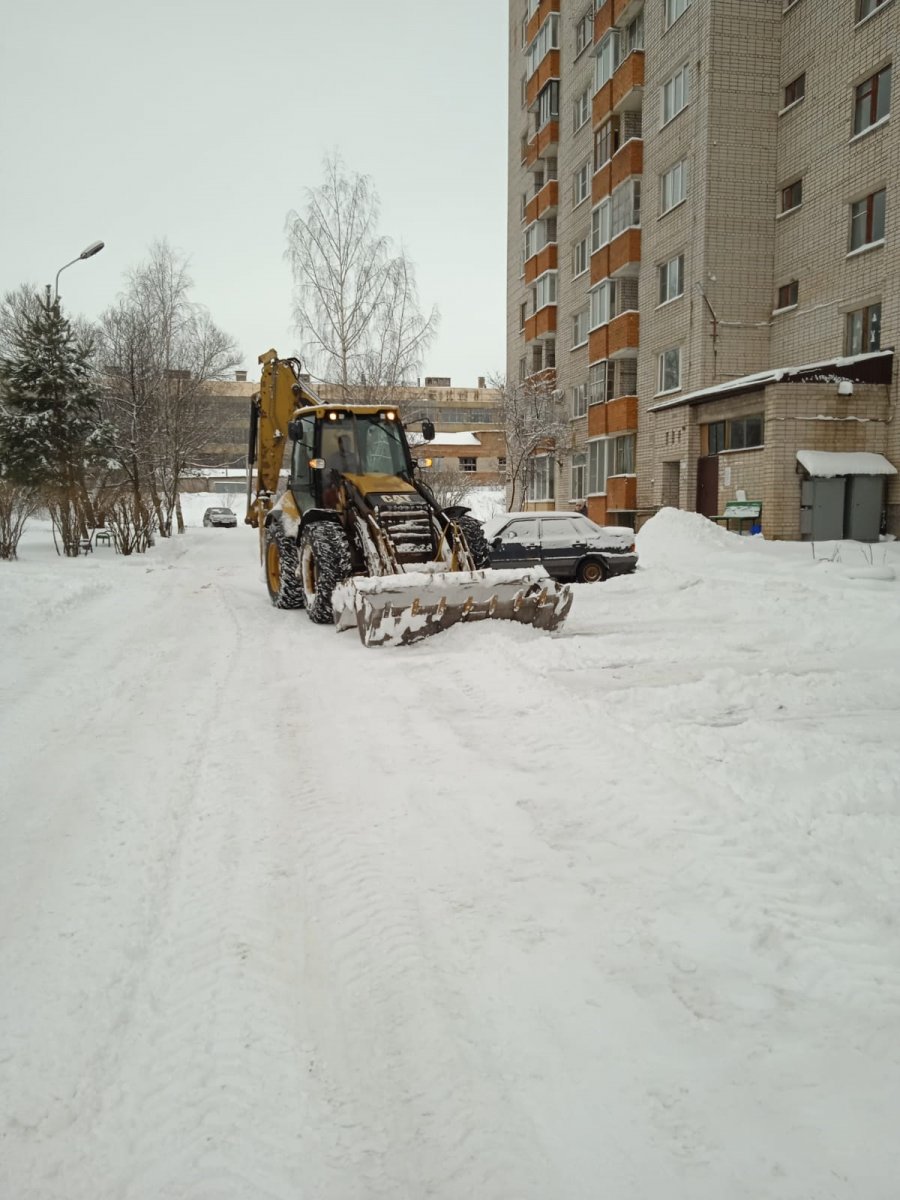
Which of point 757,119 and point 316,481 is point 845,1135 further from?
point 757,119

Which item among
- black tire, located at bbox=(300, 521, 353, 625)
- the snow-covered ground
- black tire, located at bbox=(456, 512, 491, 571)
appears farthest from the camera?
black tire, located at bbox=(456, 512, 491, 571)

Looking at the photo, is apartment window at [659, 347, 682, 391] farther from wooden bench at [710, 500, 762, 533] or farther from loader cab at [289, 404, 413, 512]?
loader cab at [289, 404, 413, 512]

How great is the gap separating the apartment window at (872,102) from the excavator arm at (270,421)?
1515 cm

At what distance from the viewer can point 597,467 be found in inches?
1104

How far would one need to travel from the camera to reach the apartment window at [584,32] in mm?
28370

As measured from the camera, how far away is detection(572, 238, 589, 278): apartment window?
2959cm

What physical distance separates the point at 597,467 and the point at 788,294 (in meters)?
8.85

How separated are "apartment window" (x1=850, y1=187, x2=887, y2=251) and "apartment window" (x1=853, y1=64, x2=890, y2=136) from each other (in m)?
1.58

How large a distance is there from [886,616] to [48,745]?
8714 mm

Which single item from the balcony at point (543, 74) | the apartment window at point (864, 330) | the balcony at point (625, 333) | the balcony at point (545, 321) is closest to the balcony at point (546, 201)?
the balcony at point (543, 74)

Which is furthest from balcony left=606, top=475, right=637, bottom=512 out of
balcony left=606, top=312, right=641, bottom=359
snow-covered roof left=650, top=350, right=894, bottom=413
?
snow-covered roof left=650, top=350, right=894, bottom=413

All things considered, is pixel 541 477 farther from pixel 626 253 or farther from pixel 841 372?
pixel 841 372

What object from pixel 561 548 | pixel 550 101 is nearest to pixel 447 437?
pixel 550 101

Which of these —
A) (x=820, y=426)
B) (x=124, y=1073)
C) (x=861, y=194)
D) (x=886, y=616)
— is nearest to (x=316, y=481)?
(x=886, y=616)
